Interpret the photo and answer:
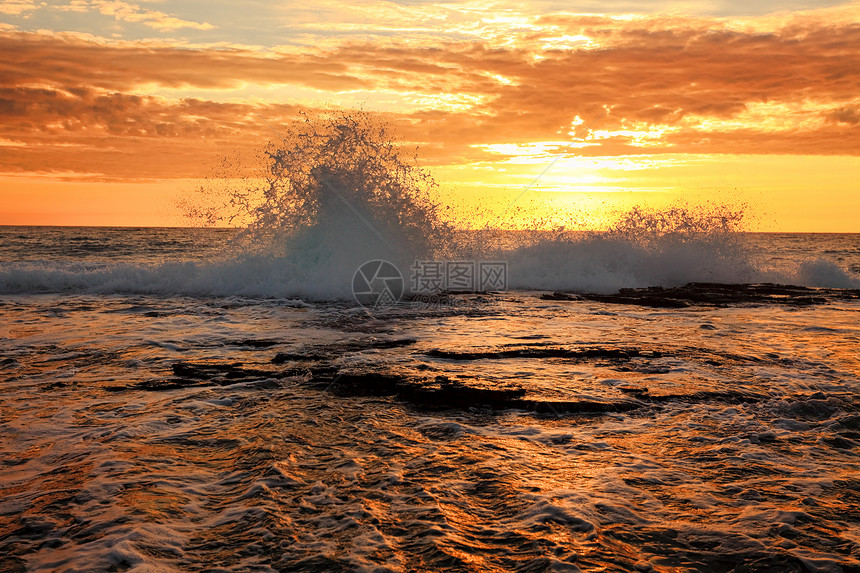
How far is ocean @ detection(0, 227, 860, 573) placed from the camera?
3.05 meters

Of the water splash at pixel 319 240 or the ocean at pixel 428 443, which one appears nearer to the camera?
the ocean at pixel 428 443

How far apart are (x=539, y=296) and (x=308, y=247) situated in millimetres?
6154

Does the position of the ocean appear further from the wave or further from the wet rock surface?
the wave

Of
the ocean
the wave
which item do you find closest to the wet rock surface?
the wave

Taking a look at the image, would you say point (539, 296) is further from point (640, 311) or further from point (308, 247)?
point (308, 247)

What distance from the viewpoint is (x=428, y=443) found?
451 cm

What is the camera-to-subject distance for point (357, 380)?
6.23 meters

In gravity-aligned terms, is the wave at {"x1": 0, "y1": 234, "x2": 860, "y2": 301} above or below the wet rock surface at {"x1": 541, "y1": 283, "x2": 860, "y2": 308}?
above

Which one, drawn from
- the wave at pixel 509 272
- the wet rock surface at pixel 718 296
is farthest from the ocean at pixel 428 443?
the wave at pixel 509 272

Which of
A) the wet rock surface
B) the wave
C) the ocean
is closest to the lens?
the ocean

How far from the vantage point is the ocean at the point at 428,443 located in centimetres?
305

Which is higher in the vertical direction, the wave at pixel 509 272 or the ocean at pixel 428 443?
the wave at pixel 509 272

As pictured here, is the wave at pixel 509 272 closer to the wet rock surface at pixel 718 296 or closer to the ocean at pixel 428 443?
the wet rock surface at pixel 718 296

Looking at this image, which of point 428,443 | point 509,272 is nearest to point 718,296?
point 509,272
